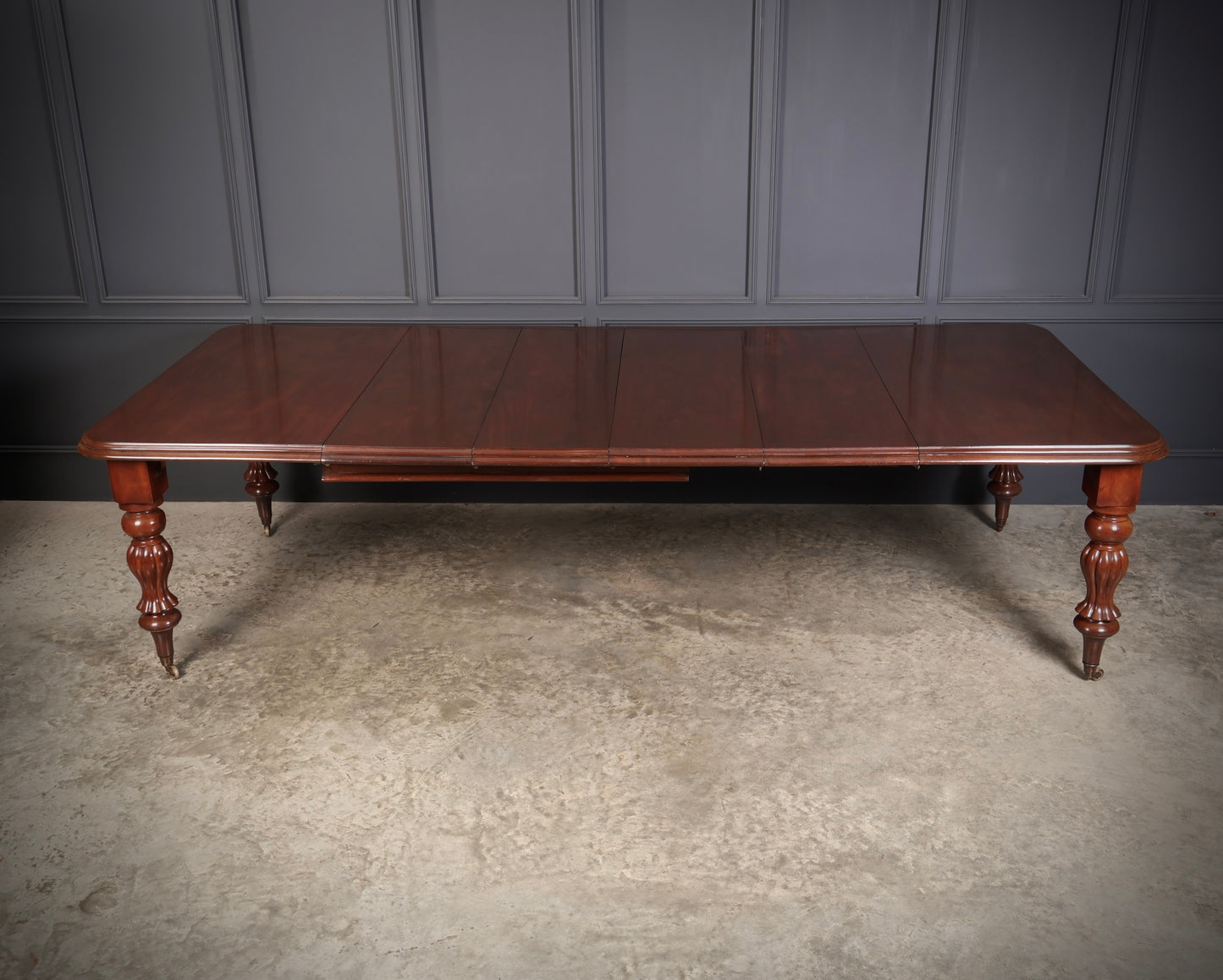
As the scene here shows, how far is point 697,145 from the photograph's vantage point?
4.12m

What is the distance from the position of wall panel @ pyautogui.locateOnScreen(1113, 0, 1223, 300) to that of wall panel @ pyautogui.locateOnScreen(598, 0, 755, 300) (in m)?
1.47

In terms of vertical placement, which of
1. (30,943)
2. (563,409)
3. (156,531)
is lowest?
(30,943)

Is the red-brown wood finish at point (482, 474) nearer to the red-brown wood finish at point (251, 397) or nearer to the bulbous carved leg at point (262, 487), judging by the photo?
the red-brown wood finish at point (251, 397)

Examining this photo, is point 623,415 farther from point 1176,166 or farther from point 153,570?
point 1176,166

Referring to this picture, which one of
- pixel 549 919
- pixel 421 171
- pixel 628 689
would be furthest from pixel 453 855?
pixel 421 171

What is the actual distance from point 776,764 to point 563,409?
122 cm

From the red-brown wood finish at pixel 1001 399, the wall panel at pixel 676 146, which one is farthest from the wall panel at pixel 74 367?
the red-brown wood finish at pixel 1001 399

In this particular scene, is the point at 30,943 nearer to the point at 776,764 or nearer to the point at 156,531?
the point at 156,531

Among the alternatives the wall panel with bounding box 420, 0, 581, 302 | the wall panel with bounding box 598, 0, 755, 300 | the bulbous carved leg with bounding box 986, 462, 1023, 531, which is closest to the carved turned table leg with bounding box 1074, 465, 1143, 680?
the bulbous carved leg with bounding box 986, 462, 1023, 531

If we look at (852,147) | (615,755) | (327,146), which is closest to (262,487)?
(327,146)


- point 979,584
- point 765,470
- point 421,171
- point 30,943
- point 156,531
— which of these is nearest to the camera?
point 30,943

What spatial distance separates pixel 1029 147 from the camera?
4082 mm

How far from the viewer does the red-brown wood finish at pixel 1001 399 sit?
3.04 metres

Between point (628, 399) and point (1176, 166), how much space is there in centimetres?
239
